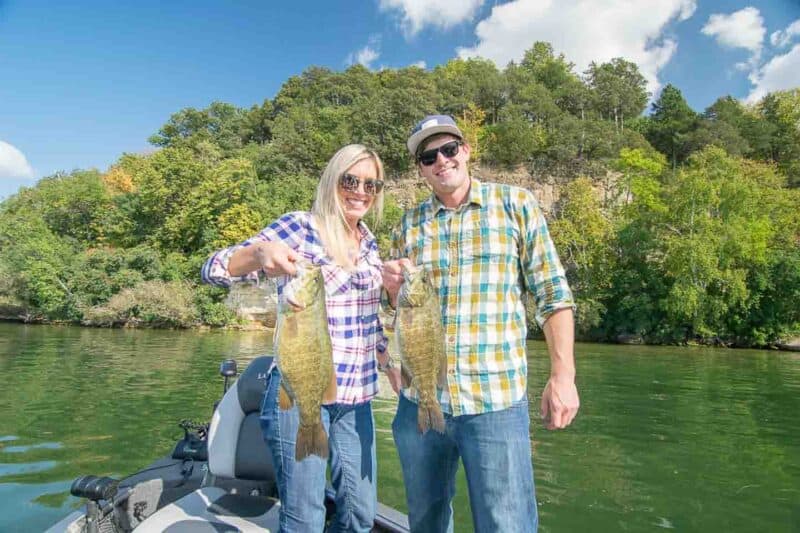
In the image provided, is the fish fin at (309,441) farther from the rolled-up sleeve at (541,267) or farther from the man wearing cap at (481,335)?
the rolled-up sleeve at (541,267)

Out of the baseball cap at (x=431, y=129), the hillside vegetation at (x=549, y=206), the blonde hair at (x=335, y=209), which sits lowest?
the blonde hair at (x=335, y=209)

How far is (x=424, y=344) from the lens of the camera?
2.66 metres

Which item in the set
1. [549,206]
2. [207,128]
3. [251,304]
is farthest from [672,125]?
[207,128]

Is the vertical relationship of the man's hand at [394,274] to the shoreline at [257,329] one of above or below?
above

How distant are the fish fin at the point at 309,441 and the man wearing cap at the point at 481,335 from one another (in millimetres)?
516

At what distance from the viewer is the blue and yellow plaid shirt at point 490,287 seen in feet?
8.61

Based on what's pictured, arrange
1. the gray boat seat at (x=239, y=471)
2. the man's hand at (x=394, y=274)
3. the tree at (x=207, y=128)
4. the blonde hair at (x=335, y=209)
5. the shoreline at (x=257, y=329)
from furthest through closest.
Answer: the tree at (x=207, y=128)
the shoreline at (x=257, y=329)
the gray boat seat at (x=239, y=471)
the blonde hair at (x=335, y=209)
the man's hand at (x=394, y=274)

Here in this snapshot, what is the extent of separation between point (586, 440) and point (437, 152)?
9.39 meters

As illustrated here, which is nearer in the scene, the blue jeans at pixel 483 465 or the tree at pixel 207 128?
the blue jeans at pixel 483 465

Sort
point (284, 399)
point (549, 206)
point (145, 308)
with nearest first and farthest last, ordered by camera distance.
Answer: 1. point (284, 399)
2. point (145, 308)
3. point (549, 206)

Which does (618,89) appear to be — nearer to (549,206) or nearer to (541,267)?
(549,206)

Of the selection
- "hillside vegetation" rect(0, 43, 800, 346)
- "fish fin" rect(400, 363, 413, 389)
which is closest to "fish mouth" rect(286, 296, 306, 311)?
"fish fin" rect(400, 363, 413, 389)

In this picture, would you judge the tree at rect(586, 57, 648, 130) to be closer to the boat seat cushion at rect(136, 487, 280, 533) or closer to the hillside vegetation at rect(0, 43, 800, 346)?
the hillside vegetation at rect(0, 43, 800, 346)

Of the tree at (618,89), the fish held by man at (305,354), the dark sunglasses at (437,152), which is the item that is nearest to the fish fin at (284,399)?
the fish held by man at (305,354)
